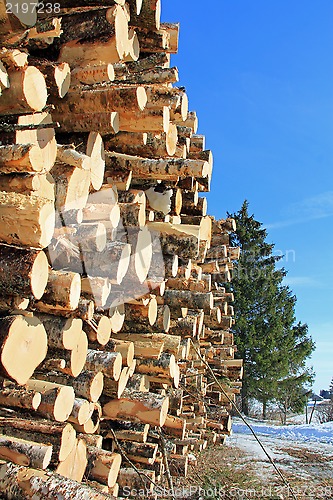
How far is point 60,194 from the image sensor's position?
8.89ft

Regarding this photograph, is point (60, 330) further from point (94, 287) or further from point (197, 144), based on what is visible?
point (197, 144)

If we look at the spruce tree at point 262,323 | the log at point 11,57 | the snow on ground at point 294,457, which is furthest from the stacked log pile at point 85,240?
the spruce tree at point 262,323

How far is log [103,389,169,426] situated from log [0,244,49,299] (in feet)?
5.90

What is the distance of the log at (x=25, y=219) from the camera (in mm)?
2221

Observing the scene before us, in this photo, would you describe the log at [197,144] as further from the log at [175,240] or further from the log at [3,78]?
the log at [3,78]

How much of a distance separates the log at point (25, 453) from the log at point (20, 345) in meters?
0.43

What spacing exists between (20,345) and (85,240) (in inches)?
33.0

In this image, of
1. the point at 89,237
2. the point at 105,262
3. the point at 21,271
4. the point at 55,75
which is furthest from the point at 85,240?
the point at 55,75

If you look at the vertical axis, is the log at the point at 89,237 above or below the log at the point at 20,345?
above

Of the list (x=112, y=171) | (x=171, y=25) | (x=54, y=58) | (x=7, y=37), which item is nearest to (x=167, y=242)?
(x=112, y=171)

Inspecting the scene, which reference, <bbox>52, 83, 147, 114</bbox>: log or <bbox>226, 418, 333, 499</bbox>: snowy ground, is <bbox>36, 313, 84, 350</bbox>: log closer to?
<bbox>52, 83, 147, 114</bbox>: log

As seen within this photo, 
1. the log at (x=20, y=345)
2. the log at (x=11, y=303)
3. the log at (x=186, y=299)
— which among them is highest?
the log at (x=186, y=299)

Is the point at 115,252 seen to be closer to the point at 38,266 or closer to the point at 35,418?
the point at 38,266

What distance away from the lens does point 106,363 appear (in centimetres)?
337
